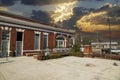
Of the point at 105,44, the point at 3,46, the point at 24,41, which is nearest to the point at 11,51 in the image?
the point at 3,46

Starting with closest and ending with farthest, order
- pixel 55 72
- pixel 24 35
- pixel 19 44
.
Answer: pixel 55 72
pixel 19 44
pixel 24 35

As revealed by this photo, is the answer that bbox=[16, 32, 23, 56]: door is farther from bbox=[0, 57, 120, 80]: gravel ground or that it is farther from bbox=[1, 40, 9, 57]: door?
bbox=[0, 57, 120, 80]: gravel ground

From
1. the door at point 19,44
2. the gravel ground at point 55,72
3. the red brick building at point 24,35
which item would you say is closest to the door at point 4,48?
the red brick building at point 24,35

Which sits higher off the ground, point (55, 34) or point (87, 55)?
point (55, 34)

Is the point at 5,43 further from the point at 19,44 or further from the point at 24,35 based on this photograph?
the point at 24,35

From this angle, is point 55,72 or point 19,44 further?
point 19,44

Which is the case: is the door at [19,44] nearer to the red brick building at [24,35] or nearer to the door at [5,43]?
the red brick building at [24,35]

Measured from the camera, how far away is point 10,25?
23.9 meters

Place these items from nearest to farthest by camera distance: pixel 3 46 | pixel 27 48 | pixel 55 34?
pixel 3 46
pixel 27 48
pixel 55 34

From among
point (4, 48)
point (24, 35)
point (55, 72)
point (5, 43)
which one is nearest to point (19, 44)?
point (24, 35)

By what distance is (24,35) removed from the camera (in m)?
26.3

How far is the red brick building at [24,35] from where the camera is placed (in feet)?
76.9

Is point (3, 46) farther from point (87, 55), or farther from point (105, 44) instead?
point (105, 44)

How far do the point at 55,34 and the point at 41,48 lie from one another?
194 inches
